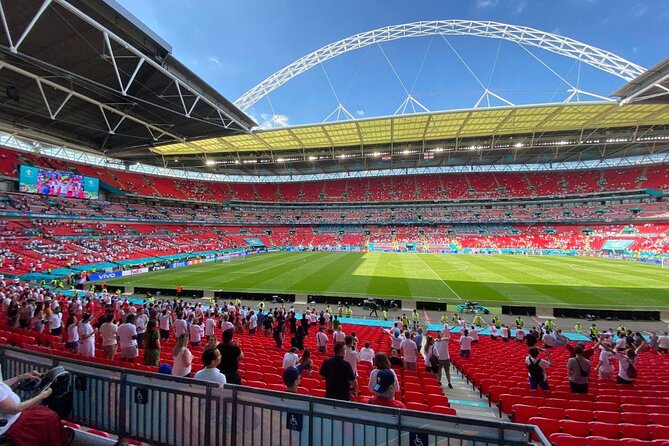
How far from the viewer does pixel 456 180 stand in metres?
73.1

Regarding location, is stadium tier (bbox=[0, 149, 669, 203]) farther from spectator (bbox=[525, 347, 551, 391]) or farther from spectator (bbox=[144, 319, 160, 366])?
spectator (bbox=[525, 347, 551, 391])

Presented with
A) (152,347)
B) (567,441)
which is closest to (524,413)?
(567,441)

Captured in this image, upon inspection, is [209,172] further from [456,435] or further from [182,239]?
[456,435]

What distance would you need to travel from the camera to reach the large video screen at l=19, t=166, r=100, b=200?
3750cm

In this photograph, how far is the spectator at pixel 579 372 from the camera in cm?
590

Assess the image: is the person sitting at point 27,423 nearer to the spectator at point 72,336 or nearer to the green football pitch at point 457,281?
the spectator at point 72,336

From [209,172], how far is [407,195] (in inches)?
1860

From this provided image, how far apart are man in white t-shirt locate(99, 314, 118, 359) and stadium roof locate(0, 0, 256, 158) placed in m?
13.7

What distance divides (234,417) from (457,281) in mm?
28861

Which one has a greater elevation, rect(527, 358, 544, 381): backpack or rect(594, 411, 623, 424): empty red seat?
rect(527, 358, 544, 381): backpack

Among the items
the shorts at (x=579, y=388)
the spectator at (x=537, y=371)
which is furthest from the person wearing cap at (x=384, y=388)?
the shorts at (x=579, y=388)

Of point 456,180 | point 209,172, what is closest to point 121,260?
point 209,172

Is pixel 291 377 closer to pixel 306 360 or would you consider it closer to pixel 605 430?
pixel 306 360

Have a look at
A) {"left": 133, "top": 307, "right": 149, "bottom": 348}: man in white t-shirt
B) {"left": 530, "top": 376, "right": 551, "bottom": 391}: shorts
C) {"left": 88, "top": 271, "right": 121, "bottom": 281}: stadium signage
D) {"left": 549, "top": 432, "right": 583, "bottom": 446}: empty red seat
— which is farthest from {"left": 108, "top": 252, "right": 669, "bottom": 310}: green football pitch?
{"left": 549, "top": 432, "right": 583, "bottom": 446}: empty red seat
